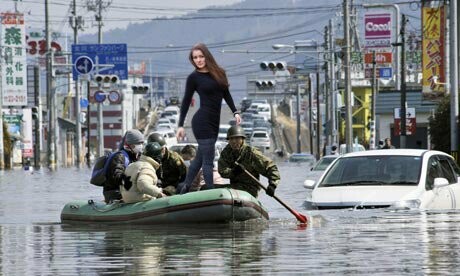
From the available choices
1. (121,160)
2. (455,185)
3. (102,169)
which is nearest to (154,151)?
(121,160)

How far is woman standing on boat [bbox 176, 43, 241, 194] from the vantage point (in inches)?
718

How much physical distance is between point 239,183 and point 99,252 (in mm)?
4625

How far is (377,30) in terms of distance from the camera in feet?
337

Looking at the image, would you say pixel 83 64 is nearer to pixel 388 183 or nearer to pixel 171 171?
pixel 171 171

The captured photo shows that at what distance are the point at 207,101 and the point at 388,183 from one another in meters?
3.45

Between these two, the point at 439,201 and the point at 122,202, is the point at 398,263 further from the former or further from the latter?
the point at 439,201

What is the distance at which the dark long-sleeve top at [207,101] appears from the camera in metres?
18.4

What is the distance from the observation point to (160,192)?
1833 centimetres

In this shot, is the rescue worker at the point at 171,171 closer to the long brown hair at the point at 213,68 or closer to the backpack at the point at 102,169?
the backpack at the point at 102,169

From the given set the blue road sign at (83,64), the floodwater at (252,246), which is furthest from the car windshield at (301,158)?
the floodwater at (252,246)

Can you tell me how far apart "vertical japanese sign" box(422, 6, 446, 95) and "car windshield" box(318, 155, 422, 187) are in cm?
3706

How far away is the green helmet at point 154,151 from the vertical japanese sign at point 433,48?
1585 inches

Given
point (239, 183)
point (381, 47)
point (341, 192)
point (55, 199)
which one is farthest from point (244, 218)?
point (381, 47)

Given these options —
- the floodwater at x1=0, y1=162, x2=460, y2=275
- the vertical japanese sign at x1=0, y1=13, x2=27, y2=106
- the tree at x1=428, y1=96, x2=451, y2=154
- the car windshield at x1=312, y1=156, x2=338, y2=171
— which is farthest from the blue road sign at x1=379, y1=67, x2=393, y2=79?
the floodwater at x1=0, y1=162, x2=460, y2=275
